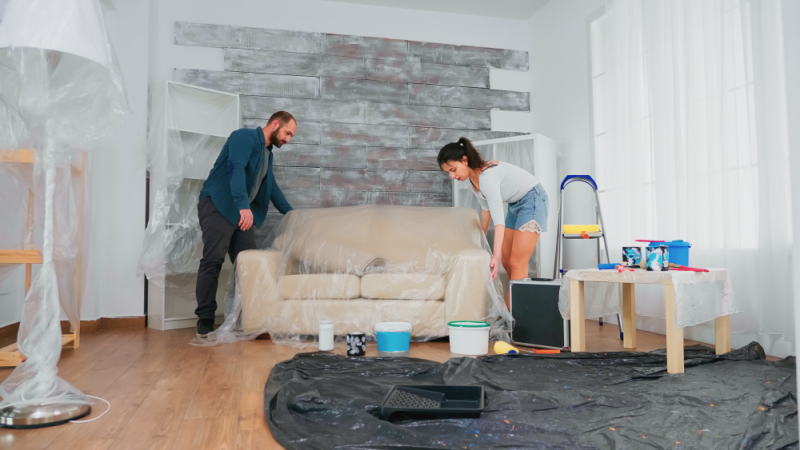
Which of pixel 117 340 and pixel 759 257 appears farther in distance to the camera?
pixel 117 340

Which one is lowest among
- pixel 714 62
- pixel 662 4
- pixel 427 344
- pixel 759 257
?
pixel 427 344

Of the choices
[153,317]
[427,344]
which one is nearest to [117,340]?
[153,317]

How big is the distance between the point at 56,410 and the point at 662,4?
10.5 ft

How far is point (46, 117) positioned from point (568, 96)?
3.31 meters

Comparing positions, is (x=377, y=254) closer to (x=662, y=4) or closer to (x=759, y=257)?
(x=759, y=257)

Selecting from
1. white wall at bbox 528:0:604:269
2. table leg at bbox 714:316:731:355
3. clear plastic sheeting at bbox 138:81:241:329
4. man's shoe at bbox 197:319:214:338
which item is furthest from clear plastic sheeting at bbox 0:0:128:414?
white wall at bbox 528:0:604:269

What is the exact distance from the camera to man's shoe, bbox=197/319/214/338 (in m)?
2.83

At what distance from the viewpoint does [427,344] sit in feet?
9.10

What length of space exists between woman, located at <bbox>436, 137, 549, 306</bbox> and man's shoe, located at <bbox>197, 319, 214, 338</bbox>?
1.51 meters

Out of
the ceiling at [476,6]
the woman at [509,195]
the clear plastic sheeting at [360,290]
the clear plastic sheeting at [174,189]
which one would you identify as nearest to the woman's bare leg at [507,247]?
the woman at [509,195]

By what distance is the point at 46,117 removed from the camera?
1498 mm

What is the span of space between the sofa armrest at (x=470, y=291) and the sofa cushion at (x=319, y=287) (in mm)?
508

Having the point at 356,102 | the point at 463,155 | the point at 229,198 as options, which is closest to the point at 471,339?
the point at 463,155

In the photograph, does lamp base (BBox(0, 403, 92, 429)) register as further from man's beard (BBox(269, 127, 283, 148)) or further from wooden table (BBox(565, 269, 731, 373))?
man's beard (BBox(269, 127, 283, 148))
